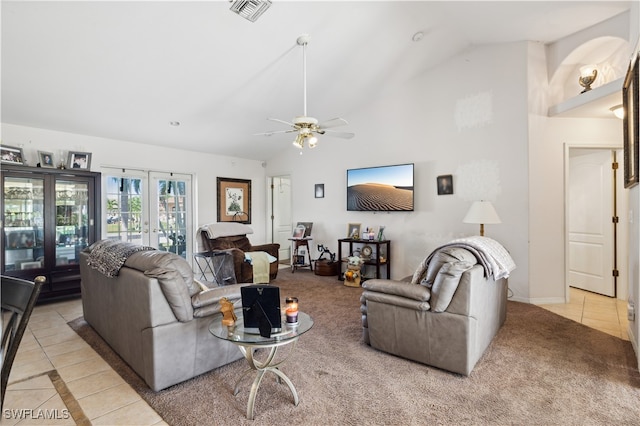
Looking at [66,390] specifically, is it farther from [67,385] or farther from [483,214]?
[483,214]

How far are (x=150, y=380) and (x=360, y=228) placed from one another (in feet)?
13.3

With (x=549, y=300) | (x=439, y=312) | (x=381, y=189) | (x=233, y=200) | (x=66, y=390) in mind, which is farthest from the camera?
(x=233, y=200)

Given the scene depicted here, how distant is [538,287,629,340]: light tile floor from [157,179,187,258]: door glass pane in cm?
563

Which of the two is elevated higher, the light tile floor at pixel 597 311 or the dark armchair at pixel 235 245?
the dark armchair at pixel 235 245

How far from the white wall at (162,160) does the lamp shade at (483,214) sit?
4.44m

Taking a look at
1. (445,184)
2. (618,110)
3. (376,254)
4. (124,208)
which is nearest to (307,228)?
(376,254)

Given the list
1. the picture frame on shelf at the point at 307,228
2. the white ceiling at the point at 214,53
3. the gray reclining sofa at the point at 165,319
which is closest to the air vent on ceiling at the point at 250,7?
A: the white ceiling at the point at 214,53

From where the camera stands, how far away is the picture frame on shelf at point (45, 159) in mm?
4129

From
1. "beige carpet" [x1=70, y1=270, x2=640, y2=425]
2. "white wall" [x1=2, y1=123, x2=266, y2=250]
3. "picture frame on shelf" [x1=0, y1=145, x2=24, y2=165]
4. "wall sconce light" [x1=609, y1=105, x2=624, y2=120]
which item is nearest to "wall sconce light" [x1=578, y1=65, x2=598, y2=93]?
"wall sconce light" [x1=609, y1=105, x2=624, y2=120]

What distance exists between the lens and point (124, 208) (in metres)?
5.12

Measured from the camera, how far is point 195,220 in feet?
19.5

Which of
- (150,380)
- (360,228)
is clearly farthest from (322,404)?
(360,228)

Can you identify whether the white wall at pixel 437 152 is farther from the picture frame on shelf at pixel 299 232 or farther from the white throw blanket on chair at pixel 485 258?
the white throw blanket on chair at pixel 485 258

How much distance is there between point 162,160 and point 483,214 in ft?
16.5
